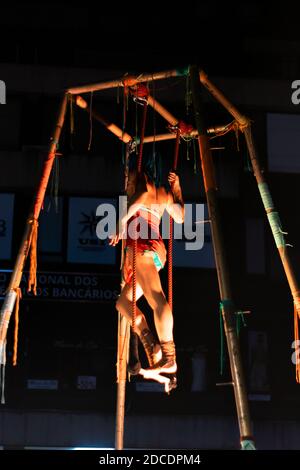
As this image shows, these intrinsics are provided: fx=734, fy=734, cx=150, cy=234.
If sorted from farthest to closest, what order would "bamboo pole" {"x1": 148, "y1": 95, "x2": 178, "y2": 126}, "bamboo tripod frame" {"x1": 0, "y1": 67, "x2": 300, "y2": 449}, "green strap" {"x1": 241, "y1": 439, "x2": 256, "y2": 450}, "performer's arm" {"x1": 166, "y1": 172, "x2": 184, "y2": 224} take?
1. "bamboo pole" {"x1": 148, "y1": 95, "x2": 178, "y2": 126}
2. "performer's arm" {"x1": 166, "y1": 172, "x2": 184, "y2": 224}
3. "bamboo tripod frame" {"x1": 0, "y1": 67, "x2": 300, "y2": 449}
4. "green strap" {"x1": 241, "y1": 439, "x2": 256, "y2": 450}

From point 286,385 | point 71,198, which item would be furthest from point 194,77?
point 286,385

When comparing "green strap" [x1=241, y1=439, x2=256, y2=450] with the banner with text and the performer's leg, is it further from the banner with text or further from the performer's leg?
the banner with text

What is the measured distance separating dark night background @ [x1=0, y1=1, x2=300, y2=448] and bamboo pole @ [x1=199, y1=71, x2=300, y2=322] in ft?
29.4

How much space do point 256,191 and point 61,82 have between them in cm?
516

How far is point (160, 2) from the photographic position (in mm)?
17531

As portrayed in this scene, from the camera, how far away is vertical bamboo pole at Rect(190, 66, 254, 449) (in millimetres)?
5223

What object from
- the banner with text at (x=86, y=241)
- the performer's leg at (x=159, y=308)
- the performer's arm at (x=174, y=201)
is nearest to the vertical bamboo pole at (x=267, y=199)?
the performer's arm at (x=174, y=201)

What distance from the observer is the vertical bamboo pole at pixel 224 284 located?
522 centimetres

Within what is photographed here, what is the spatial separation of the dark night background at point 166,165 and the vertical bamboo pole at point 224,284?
9577mm

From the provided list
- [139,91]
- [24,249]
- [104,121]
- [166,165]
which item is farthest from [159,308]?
[166,165]

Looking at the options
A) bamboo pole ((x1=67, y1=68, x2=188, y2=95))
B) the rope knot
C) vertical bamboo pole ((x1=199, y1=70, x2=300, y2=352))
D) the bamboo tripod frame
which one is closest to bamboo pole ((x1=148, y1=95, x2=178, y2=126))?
the bamboo tripod frame

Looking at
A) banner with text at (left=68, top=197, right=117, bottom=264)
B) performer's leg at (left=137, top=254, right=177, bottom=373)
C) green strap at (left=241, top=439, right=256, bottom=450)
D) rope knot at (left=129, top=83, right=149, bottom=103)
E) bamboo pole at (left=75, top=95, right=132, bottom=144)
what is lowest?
green strap at (left=241, top=439, right=256, bottom=450)

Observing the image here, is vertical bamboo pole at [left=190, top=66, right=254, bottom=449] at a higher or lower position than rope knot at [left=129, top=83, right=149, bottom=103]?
lower

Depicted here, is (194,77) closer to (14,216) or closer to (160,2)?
(14,216)
